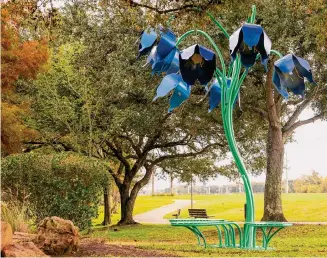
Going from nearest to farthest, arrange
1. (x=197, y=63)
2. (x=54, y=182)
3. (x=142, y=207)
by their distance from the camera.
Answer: (x=197, y=63) → (x=54, y=182) → (x=142, y=207)

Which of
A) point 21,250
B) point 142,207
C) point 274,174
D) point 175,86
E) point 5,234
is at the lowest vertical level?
point 21,250

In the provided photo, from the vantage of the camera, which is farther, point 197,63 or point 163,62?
point 163,62

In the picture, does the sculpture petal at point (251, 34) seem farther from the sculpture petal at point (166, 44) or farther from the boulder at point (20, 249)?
the boulder at point (20, 249)

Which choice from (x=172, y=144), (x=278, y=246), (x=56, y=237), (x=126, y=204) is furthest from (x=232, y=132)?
(x=126, y=204)

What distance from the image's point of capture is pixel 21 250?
276 inches

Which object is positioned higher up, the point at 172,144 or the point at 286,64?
the point at 286,64

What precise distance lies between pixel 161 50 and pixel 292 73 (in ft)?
9.54

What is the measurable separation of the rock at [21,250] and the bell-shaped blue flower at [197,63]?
5.12m

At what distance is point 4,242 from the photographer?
6785 mm

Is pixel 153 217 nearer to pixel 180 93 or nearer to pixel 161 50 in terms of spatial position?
pixel 180 93

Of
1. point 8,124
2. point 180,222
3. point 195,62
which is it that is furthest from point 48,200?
point 8,124

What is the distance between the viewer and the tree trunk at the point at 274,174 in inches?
723

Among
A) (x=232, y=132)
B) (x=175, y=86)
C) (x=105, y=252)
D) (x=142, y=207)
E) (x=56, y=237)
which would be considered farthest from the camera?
(x=142, y=207)

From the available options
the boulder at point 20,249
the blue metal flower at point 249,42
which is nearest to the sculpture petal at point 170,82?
the blue metal flower at point 249,42
